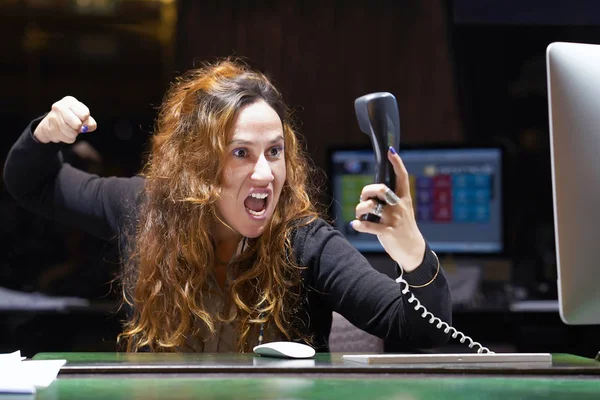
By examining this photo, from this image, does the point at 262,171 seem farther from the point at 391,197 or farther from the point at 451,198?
the point at 451,198

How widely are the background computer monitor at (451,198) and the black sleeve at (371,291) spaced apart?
1.65 metres

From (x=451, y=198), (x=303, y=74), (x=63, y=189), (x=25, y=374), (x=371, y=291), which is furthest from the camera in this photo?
(x=303, y=74)

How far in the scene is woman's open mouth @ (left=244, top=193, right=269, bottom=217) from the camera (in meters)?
1.83

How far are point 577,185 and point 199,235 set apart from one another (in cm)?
87

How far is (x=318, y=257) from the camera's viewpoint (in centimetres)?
184

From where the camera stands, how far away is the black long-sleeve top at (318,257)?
161 centimetres

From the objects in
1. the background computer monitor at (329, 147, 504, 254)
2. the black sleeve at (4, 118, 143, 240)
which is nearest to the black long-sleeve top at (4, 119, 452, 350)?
the black sleeve at (4, 118, 143, 240)

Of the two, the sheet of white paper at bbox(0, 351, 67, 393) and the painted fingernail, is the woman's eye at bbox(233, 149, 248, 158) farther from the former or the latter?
the sheet of white paper at bbox(0, 351, 67, 393)

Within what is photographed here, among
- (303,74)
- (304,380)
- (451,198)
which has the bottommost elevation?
(304,380)

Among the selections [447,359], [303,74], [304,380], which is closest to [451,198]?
[303,74]

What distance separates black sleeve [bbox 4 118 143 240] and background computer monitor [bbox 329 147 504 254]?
4.84 ft

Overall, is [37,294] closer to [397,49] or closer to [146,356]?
[397,49]

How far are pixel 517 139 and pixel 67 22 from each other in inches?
87.7

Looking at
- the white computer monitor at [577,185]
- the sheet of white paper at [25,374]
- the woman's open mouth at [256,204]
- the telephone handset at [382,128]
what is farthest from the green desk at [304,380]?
the woman's open mouth at [256,204]
